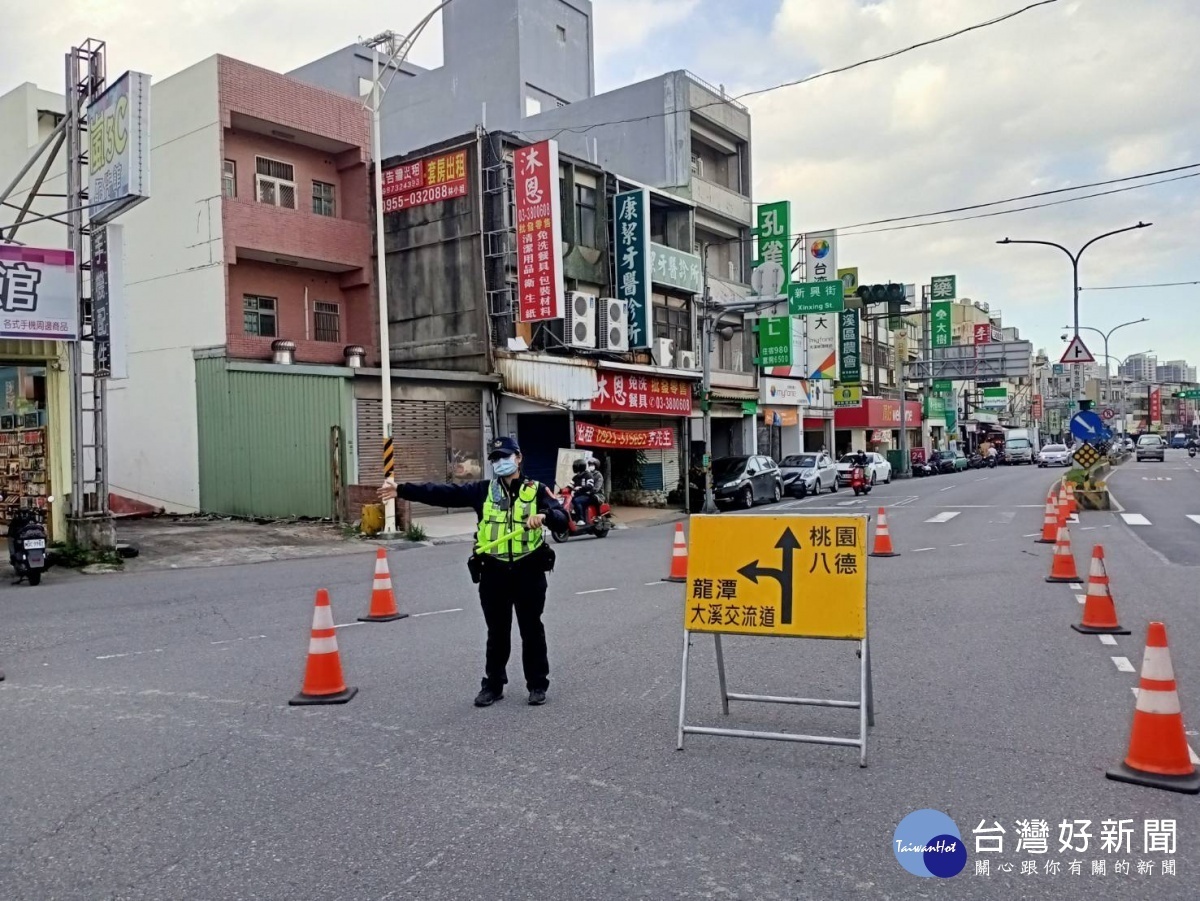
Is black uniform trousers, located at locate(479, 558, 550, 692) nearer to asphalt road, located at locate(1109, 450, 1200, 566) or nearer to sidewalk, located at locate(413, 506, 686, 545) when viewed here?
asphalt road, located at locate(1109, 450, 1200, 566)

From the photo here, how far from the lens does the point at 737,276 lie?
38.2 m

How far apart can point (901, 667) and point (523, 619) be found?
2985 millimetres

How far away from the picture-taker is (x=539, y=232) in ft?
78.2

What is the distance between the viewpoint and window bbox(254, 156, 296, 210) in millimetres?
23297

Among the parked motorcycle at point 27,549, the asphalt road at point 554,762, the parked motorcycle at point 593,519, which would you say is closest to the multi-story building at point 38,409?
the parked motorcycle at point 27,549

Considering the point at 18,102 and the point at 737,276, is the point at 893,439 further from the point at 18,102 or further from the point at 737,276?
the point at 18,102

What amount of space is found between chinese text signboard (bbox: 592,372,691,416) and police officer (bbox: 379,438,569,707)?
64.8 ft

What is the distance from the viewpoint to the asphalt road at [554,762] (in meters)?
3.84

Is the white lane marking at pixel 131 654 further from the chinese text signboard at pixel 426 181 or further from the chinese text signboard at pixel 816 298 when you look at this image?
the chinese text signboard at pixel 816 298

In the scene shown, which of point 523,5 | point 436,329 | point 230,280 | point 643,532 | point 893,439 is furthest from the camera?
point 893,439

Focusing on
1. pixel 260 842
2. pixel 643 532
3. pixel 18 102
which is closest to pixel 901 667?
pixel 260 842

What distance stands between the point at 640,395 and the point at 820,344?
19.5m

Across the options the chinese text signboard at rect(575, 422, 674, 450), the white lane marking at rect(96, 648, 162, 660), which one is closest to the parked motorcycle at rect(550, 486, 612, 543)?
the chinese text signboard at rect(575, 422, 674, 450)
